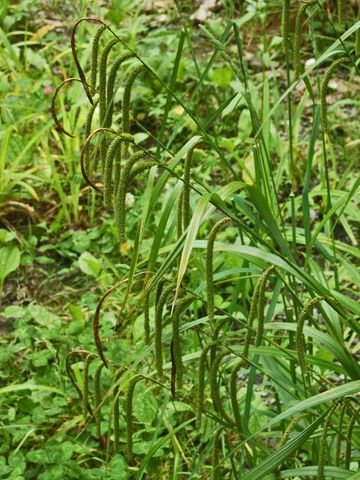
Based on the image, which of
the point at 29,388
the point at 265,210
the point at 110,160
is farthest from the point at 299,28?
the point at 29,388

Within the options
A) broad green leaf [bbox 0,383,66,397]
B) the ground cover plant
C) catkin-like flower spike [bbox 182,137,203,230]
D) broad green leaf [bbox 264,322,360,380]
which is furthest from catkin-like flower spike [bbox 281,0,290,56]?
broad green leaf [bbox 0,383,66,397]

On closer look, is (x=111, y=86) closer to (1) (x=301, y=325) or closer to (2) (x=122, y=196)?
(2) (x=122, y=196)

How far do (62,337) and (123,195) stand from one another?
135 cm

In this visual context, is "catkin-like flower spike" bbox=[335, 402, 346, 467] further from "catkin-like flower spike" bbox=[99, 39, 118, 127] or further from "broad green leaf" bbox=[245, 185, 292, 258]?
"catkin-like flower spike" bbox=[99, 39, 118, 127]

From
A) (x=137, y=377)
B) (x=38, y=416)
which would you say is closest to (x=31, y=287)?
(x=38, y=416)

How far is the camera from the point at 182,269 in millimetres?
1137

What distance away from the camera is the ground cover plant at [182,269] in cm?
128

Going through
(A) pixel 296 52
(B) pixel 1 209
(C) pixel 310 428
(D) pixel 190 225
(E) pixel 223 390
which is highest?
(A) pixel 296 52

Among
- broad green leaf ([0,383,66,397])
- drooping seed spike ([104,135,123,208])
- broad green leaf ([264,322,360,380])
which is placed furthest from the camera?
broad green leaf ([0,383,66,397])

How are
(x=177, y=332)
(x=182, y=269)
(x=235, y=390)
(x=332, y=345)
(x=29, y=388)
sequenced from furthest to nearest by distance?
(x=29, y=388) < (x=332, y=345) < (x=235, y=390) < (x=177, y=332) < (x=182, y=269)

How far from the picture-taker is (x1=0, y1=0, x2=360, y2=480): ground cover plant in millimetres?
1282

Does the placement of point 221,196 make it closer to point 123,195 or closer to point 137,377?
point 123,195

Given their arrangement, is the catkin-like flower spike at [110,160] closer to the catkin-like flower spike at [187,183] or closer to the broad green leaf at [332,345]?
the catkin-like flower spike at [187,183]

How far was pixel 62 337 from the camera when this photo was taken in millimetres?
2455
